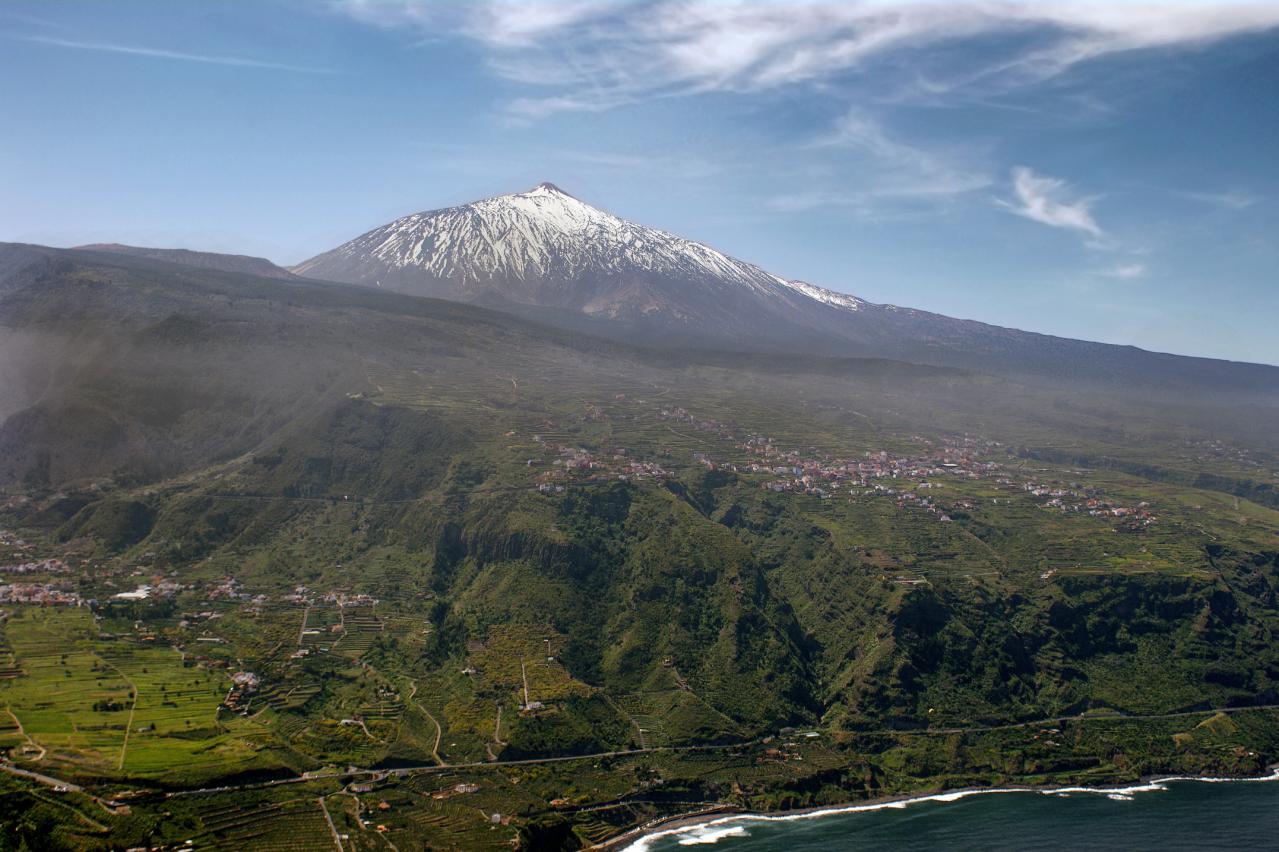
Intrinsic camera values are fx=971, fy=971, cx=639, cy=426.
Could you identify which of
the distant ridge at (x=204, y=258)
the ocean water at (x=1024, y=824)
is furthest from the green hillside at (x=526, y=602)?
the distant ridge at (x=204, y=258)

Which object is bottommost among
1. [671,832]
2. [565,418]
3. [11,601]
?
[671,832]

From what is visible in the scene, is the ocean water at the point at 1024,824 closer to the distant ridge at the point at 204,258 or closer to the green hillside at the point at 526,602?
the green hillside at the point at 526,602

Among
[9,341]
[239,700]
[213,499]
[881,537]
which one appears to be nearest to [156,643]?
[239,700]

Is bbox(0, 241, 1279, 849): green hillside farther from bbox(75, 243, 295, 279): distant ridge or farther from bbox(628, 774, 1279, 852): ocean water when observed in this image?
bbox(75, 243, 295, 279): distant ridge

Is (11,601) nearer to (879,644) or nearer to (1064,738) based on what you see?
(879,644)

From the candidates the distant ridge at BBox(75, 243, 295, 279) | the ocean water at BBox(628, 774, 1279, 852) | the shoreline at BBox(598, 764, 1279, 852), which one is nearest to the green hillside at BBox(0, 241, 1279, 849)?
the shoreline at BBox(598, 764, 1279, 852)

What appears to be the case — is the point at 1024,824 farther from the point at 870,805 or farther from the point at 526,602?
the point at 526,602

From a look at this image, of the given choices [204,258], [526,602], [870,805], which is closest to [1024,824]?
[870,805]
